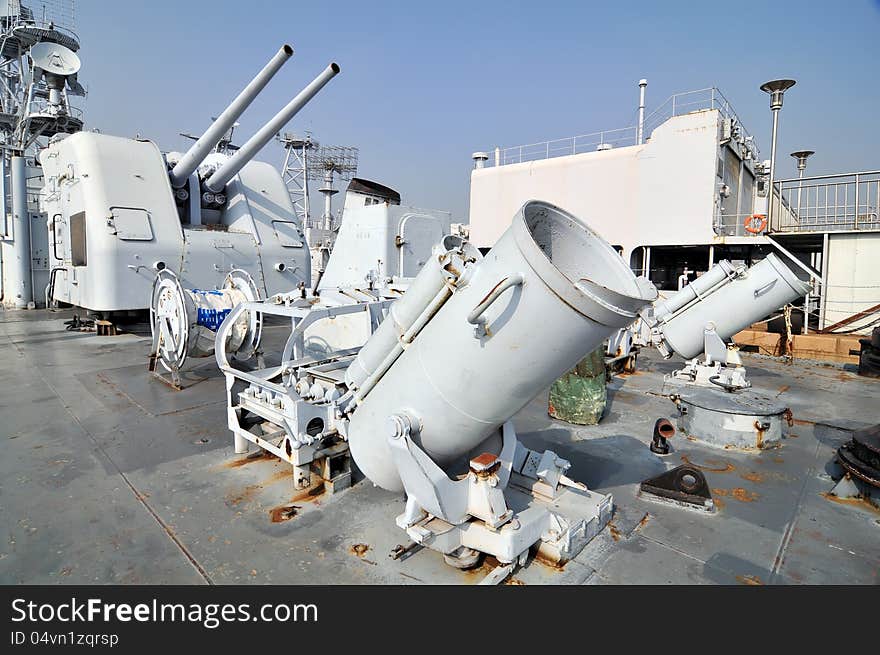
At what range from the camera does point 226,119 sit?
895 centimetres

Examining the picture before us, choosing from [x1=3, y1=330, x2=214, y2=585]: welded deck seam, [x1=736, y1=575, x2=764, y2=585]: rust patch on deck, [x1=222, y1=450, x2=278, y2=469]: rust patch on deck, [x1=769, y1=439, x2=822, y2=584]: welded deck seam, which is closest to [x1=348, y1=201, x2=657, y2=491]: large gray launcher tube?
[x1=3, y1=330, x2=214, y2=585]: welded deck seam

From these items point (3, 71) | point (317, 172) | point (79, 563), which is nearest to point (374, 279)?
point (79, 563)

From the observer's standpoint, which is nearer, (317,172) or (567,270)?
(567,270)

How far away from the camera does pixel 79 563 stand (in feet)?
8.73

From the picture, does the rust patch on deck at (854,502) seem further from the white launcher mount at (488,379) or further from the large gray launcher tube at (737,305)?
the large gray launcher tube at (737,305)

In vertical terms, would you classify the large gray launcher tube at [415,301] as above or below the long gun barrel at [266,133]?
below

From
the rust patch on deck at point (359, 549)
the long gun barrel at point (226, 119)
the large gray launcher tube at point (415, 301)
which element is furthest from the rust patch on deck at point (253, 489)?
the long gun barrel at point (226, 119)

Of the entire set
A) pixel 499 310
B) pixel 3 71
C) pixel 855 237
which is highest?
pixel 3 71

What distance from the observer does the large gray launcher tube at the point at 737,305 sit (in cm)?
662

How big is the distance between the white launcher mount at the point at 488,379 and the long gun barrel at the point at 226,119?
6.53m

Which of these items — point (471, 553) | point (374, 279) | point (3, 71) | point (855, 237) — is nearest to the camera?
point (471, 553)

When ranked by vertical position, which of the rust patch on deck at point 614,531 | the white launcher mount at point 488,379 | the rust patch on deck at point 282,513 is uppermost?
Result: the white launcher mount at point 488,379

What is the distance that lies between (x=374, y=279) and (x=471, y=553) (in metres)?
2.93
